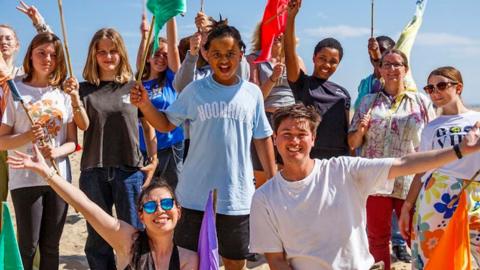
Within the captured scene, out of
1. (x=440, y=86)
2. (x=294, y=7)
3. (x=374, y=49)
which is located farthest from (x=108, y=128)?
(x=374, y=49)

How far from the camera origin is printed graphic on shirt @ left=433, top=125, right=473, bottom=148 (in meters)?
3.71

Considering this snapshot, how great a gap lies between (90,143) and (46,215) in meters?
0.59

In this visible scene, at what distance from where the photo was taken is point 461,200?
332cm

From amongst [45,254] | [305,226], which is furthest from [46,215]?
[305,226]

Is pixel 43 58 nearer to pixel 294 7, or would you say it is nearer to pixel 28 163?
pixel 28 163

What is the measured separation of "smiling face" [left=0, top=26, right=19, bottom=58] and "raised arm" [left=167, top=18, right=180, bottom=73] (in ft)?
4.59

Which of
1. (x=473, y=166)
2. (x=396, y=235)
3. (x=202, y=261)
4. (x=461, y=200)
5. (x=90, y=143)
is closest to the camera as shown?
(x=202, y=261)

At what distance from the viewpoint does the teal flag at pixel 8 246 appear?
2.84m

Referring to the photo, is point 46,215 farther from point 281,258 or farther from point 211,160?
point 281,258

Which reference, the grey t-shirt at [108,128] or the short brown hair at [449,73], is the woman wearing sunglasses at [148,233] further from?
the short brown hair at [449,73]

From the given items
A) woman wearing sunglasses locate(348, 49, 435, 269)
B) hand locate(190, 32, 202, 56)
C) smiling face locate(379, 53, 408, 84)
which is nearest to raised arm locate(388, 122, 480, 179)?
woman wearing sunglasses locate(348, 49, 435, 269)

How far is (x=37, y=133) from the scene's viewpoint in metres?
3.68

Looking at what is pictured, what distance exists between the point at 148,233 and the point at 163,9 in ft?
4.94

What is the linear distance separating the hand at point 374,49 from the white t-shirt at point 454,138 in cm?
161
